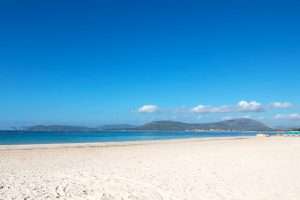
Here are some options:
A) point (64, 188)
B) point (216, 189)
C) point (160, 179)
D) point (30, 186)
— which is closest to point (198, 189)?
point (216, 189)

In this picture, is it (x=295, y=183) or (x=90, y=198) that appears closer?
(x=90, y=198)

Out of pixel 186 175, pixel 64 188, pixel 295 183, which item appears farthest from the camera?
pixel 186 175

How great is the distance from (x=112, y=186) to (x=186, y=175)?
2634 millimetres

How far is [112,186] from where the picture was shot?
21.5 ft

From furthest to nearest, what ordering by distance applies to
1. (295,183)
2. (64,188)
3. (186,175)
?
(186,175) → (295,183) → (64,188)

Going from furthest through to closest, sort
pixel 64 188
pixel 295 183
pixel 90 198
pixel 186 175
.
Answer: pixel 186 175, pixel 295 183, pixel 64 188, pixel 90 198

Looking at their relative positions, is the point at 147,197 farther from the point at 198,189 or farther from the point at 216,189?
the point at 216,189

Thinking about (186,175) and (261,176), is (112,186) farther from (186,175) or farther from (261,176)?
(261,176)

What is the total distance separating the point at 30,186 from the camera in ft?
20.8

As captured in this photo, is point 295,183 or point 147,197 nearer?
point 147,197

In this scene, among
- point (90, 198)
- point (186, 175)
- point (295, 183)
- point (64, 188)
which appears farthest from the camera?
point (186, 175)

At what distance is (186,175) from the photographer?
8156 mm

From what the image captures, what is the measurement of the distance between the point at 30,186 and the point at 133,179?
2.68 meters

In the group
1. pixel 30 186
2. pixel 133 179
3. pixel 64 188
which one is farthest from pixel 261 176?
pixel 30 186
